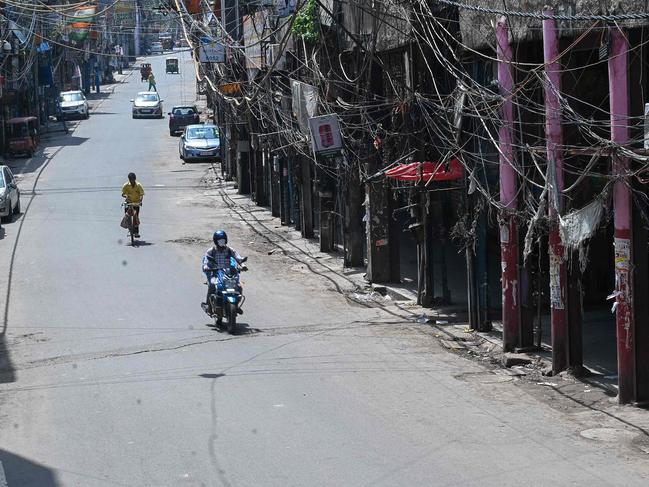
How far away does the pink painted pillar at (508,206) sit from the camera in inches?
535

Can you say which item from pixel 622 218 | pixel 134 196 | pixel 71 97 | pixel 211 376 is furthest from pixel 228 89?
pixel 71 97

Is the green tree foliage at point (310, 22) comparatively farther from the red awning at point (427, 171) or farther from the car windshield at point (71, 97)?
the car windshield at point (71, 97)

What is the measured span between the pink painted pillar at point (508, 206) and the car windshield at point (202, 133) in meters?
35.3

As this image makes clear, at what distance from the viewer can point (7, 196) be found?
31.0 m

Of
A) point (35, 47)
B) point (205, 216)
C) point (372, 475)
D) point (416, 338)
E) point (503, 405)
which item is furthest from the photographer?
point (35, 47)

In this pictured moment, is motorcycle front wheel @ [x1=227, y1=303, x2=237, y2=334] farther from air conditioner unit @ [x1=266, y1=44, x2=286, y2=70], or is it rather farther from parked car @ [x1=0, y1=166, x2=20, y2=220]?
parked car @ [x1=0, y1=166, x2=20, y2=220]

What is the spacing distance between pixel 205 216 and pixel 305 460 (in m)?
23.4

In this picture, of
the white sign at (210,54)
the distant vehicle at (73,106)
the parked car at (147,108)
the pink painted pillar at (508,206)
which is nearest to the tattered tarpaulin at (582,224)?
the pink painted pillar at (508,206)

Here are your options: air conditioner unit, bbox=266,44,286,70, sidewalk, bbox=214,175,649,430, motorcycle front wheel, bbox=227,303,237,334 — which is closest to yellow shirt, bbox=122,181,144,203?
sidewalk, bbox=214,175,649,430

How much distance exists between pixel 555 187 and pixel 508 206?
177 cm

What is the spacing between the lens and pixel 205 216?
32.2 metres

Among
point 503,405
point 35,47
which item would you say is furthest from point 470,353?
point 35,47

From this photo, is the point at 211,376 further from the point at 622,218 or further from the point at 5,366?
the point at 622,218

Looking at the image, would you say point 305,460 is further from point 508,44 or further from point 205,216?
point 205,216
